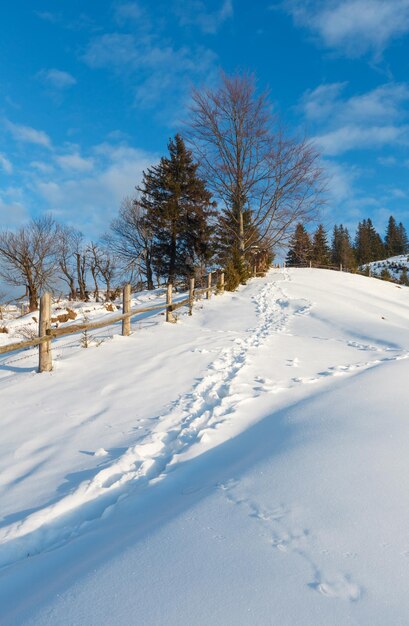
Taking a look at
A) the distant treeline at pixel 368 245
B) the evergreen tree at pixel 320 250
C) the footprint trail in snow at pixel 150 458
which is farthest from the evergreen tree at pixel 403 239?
the footprint trail in snow at pixel 150 458

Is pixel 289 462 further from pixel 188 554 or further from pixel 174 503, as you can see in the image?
pixel 188 554

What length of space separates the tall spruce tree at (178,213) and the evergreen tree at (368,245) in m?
55.2

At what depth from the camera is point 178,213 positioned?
22.8m

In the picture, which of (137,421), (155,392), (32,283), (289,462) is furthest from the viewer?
(32,283)

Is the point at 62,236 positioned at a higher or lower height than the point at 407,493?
higher

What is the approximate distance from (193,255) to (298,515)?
76.8ft

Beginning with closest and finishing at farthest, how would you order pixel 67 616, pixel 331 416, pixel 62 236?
pixel 67 616, pixel 331 416, pixel 62 236

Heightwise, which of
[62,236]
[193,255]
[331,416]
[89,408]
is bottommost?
[89,408]

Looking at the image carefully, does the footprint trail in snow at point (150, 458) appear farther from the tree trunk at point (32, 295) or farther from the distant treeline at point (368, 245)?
the distant treeline at point (368, 245)

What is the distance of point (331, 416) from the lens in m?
3.15

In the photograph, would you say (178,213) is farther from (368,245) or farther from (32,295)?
(368,245)

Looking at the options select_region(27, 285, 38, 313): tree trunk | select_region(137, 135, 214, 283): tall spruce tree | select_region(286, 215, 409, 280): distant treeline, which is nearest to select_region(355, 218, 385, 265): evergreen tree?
select_region(286, 215, 409, 280): distant treeline

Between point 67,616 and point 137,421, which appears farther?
point 137,421

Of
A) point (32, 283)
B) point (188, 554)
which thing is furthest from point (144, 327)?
point (32, 283)
